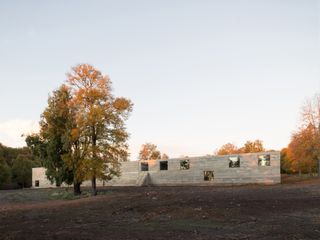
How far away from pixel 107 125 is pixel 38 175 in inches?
2371

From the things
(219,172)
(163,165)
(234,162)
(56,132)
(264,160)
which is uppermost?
(56,132)

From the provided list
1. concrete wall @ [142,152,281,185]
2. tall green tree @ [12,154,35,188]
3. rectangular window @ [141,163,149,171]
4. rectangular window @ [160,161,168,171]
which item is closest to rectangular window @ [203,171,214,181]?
concrete wall @ [142,152,281,185]

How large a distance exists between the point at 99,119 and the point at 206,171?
30.7 m

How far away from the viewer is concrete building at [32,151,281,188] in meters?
58.6

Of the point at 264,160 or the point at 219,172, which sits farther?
the point at 219,172

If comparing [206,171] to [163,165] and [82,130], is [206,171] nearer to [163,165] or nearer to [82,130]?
[163,165]

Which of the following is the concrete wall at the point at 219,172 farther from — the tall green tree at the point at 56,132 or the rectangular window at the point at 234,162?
the tall green tree at the point at 56,132

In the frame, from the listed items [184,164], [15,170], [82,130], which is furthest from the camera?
[15,170]

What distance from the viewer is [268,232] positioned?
47.6 feet

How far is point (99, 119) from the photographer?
41.4m

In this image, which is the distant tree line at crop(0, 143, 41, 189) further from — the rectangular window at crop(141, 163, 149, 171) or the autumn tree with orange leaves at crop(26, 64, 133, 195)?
the autumn tree with orange leaves at crop(26, 64, 133, 195)

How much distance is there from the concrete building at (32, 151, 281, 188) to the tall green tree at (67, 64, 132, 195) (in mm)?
26095

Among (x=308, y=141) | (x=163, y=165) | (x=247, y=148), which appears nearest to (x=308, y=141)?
(x=308, y=141)

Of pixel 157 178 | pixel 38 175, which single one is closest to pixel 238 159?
pixel 157 178
